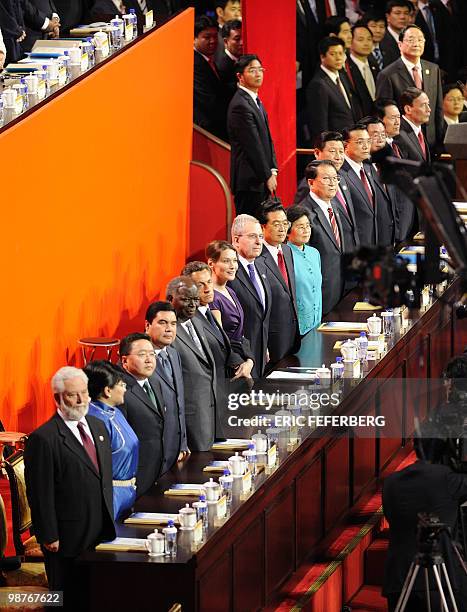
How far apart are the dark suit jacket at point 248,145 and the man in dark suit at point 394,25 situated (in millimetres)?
2265

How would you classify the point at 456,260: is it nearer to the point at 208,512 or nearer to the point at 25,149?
the point at 208,512

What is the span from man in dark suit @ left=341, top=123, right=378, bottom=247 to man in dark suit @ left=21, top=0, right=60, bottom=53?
197cm

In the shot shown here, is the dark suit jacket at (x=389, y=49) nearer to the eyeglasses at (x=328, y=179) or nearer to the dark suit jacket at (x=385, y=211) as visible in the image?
the dark suit jacket at (x=385, y=211)

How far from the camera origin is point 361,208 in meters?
10.6

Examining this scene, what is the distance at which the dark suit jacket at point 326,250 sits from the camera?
985 cm

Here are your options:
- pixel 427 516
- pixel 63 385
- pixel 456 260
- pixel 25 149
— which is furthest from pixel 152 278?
pixel 456 260

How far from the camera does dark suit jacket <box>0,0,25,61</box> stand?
31.0ft

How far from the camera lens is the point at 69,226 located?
29.0 ft

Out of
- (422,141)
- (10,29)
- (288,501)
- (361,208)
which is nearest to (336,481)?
(288,501)

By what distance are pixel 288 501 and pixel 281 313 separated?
1.72 metres

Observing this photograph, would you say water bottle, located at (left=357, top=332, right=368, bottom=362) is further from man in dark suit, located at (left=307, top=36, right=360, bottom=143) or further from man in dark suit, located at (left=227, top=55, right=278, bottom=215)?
man in dark suit, located at (left=307, top=36, right=360, bottom=143)

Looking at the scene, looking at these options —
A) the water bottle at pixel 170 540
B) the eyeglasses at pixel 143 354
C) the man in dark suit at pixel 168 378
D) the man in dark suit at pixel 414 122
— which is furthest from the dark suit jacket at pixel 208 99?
the water bottle at pixel 170 540

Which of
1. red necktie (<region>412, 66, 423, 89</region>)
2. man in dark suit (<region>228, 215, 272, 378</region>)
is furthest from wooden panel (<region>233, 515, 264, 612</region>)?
red necktie (<region>412, 66, 423, 89</region>)

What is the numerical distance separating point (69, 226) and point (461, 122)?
4.17 m
